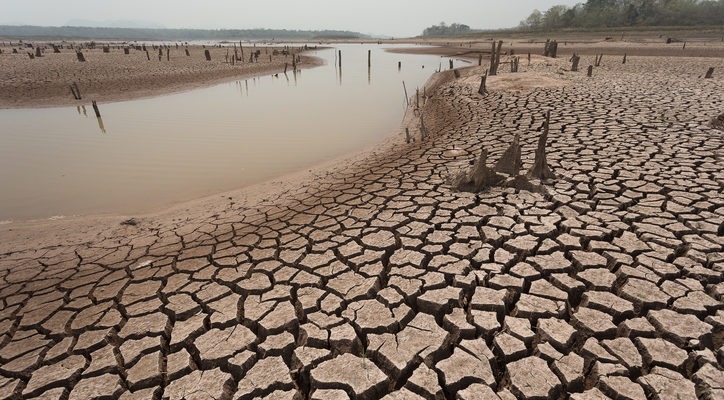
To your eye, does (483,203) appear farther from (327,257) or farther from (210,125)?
(210,125)

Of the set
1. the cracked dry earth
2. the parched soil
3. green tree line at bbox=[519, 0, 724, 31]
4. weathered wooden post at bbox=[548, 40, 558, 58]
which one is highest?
green tree line at bbox=[519, 0, 724, 31]

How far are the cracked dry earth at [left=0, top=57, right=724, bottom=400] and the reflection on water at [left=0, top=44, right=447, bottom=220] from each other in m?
1.87

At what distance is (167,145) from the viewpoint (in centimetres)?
871

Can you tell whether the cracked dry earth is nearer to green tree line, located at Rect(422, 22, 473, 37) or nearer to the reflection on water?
the reflection on water

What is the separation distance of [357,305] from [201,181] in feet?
16.3

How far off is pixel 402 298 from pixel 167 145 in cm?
804

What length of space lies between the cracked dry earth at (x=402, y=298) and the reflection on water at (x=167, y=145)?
73.5 inches

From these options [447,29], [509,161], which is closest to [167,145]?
[509,161]

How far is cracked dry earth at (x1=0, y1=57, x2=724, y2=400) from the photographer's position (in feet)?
7.29

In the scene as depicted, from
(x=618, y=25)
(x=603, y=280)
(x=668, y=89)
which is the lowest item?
(x=603, y=280)

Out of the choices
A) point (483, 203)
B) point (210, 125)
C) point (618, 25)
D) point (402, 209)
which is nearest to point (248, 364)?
point (402, 209)

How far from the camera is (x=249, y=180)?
6695mm

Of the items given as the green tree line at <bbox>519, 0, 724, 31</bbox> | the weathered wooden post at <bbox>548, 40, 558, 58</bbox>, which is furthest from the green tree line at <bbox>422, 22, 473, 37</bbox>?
the weathered wooden post at <bbox>548, 40, 558, 58</bbox>

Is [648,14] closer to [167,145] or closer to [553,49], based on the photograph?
[553,49]
